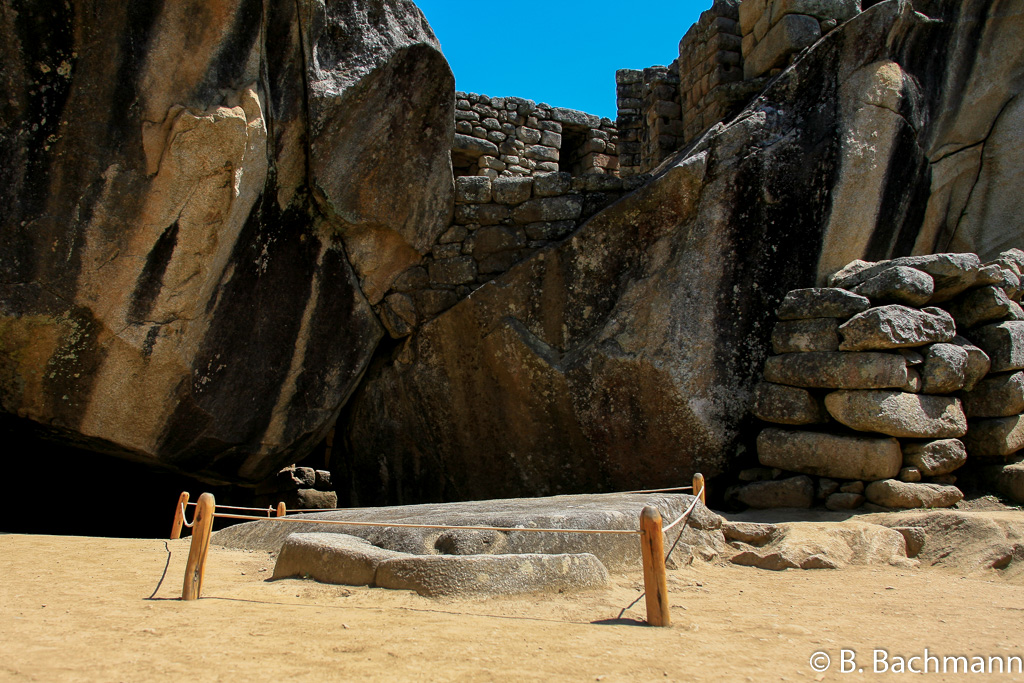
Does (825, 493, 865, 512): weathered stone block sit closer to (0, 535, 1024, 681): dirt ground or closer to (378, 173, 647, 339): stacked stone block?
(0, 535, 1024, 681): dirt ground

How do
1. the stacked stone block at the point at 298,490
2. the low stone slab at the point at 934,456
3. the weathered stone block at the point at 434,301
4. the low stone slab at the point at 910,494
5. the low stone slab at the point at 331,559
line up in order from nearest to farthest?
the low stone slab at the point at 331,559 → the low stone slab at the point at 910,494 → the low stone slab at the point at 934,456 → the weathered stone block at the point at 434,301 → the stacked stone block at the point at 298,490

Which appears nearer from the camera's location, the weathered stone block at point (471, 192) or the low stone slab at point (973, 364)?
the low stone slab at point (973, 364)

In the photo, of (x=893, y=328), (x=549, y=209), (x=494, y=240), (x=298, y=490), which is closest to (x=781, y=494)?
(x=893, y=328)

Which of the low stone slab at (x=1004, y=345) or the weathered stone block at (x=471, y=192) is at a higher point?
the weathered stone block at (x=471, y=192)

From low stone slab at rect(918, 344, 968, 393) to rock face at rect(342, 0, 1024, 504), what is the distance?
124mm

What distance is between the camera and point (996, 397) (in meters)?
4.96

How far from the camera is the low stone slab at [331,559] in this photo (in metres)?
3.03

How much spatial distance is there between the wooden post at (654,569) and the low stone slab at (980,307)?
3894mm

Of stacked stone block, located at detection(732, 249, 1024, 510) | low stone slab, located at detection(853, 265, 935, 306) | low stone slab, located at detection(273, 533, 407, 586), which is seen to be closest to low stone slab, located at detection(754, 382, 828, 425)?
stacked stone block, located at detection(732, 249, 1024, 510)

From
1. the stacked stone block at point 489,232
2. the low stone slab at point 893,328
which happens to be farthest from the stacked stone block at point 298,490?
the low stone slab at point 893,328

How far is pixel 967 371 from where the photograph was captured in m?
4.91

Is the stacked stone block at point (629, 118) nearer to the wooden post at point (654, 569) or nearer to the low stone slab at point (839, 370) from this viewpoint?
the low stone slab at point (839, 370)

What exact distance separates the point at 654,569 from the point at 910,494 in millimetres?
2885

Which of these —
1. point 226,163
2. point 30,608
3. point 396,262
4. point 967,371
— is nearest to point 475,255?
point 396,262
